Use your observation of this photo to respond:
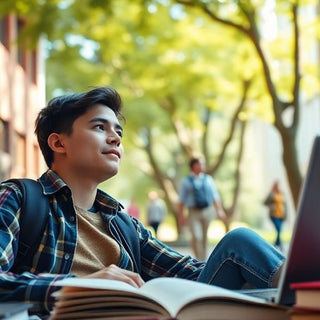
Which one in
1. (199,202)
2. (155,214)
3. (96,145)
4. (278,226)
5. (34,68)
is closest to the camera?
(96,145)

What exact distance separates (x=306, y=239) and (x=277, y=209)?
13850 millimetres

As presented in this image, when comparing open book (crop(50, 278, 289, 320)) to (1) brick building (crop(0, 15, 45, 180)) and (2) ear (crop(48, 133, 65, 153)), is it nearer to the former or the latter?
(2) ear (crop(48, 133, 65, 153))

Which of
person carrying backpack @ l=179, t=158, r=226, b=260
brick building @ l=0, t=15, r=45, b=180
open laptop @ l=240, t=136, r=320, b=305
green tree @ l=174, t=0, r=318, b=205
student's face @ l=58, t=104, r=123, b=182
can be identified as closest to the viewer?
open laptop @ l=240, t=136, r=320, b=305

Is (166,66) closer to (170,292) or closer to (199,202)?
(199,202)

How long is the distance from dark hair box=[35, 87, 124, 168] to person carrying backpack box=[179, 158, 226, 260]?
9.70 meters

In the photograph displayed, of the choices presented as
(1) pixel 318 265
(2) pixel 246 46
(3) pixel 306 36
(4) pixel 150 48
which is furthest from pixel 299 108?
(1) pixel 318 265

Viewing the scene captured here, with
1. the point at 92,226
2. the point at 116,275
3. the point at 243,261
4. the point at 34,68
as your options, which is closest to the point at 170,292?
the point at 116,275

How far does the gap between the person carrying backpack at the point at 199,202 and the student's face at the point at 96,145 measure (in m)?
9.88

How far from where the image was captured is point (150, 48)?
70.8 feet

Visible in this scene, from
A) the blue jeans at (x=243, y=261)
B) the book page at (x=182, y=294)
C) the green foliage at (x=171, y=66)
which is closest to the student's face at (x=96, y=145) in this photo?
the blue jeans at (x=243, y=261)

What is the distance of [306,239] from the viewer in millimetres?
1737

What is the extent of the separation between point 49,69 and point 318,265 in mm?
24687

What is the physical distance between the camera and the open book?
1704mm

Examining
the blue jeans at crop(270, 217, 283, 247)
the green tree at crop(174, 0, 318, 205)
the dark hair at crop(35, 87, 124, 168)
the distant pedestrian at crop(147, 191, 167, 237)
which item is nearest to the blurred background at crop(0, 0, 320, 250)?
the green tree at crop(174, 0, 318, 205)
